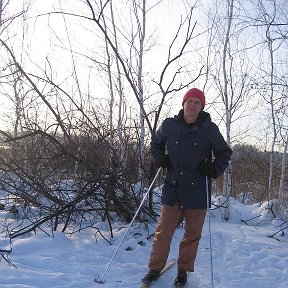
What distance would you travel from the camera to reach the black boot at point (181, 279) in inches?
152

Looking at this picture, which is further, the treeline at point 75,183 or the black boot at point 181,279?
the treeline at point 75,183

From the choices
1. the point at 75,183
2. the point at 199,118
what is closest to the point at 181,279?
the point at 199,118

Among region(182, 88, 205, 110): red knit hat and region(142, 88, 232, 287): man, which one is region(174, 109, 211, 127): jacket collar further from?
region(182, 88, 205, 110): red knit hat

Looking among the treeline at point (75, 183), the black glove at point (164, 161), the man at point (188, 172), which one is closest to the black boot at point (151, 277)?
the man at point (188, 172)

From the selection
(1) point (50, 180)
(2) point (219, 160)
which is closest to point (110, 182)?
(1) point (50, 180)

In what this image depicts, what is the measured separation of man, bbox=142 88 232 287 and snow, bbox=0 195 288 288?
29 centimetres

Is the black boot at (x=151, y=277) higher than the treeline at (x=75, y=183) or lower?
lower

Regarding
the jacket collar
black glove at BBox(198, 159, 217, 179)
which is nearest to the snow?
black glove at BBox(198, 159, 217, 179)

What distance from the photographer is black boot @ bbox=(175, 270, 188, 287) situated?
386 centimetres

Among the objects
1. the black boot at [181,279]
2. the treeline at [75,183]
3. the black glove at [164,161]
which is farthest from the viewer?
the treeline at [75,183]

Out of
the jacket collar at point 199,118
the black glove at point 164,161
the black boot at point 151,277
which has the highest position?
the jacket collar at point 199,118

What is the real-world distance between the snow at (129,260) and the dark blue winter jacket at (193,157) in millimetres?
854

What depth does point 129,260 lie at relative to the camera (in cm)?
473

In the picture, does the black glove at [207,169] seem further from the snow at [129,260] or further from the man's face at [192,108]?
Result: the snow at [129,260]
